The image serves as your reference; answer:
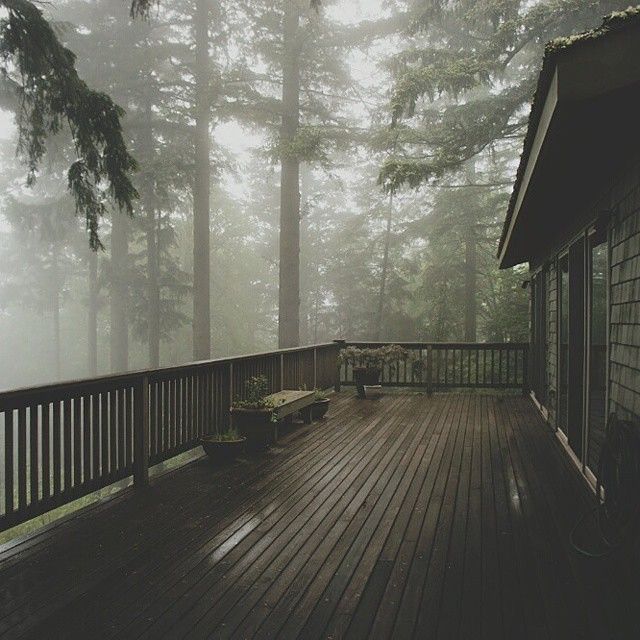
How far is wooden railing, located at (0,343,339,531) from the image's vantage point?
9.70 ft

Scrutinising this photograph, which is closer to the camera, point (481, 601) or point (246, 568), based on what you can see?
point (481, 601)

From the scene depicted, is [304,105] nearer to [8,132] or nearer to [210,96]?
[210,96]

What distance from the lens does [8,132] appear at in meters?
24.3

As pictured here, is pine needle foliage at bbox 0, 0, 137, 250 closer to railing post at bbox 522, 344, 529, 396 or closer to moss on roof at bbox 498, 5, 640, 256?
moss on roof at bbox 498, 5, 640, 256

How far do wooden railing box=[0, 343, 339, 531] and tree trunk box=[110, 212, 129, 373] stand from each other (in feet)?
41.3

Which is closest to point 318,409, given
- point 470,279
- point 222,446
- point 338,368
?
point 222,446

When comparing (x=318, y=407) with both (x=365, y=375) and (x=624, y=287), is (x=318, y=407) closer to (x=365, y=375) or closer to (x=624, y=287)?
(x=365, y=375)

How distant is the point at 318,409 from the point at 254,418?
2.08m

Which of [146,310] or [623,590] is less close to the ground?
[146,310]

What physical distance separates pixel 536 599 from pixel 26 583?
2359mm

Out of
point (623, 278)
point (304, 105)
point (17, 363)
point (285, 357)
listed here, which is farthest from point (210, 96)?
point (17, 363)

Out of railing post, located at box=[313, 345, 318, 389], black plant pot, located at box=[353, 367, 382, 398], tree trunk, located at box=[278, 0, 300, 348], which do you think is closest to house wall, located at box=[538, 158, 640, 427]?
railing post, located at box=[313, 345, 318, 389]

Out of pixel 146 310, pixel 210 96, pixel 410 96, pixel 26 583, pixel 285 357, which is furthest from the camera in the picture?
pixel 146 310

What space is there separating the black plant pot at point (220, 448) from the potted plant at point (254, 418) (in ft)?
0.96
